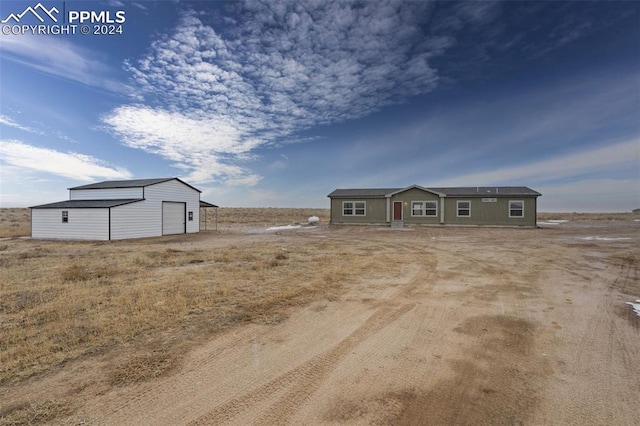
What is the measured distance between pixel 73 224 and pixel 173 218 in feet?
20.9

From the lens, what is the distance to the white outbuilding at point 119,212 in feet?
67.0

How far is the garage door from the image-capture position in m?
24.3

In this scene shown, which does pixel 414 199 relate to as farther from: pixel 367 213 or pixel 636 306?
pixel 636 306

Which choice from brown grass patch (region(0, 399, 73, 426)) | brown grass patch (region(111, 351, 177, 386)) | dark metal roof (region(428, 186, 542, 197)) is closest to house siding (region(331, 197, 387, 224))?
dark metal roof (region(428, 186, 542, 197))

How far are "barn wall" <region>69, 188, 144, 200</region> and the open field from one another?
15.7 m

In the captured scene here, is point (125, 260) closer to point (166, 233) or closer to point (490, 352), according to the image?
point (490, 352)

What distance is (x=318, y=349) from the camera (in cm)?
414

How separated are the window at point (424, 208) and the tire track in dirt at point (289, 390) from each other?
85.7 ft

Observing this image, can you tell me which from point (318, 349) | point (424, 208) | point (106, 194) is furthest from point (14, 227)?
point (424, 208)

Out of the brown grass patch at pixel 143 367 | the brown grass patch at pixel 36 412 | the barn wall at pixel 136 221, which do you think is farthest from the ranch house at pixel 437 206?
the brown grass patch at pixel 36 412

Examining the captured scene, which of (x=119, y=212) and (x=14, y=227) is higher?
(x=119, y=212)

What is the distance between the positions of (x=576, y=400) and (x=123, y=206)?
2403 cm

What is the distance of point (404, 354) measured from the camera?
157 inches

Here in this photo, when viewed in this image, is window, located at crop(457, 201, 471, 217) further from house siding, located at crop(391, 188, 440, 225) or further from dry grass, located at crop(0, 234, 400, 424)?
dry grass, located at crop(0, 234, 400, 424)
